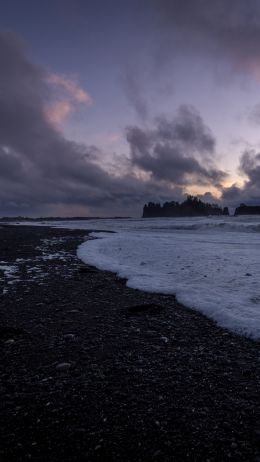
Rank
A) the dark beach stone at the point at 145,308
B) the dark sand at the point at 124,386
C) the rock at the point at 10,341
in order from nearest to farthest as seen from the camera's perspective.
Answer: the dark sand at the point at 124,386, the rock at the point at 10,341, the dark beach stone at the point at 145,308

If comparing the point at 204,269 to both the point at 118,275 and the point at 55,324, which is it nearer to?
the point at 118,275

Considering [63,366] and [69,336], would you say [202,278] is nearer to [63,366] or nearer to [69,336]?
[69,336]

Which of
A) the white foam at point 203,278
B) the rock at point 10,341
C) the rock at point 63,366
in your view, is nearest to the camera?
the rock at point 63,366

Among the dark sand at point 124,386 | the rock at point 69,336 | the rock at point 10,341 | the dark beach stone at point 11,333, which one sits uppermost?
the dark beach stone at point 11,333

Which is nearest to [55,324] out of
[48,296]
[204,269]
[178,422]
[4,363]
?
[4,363]

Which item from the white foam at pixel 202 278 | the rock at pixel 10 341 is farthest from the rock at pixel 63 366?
the white foam at pixel 202 278

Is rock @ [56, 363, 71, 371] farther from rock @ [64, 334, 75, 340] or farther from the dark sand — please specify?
rock @ [64, 334, 75, 340]

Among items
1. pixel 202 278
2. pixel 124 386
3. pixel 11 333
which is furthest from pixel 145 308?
pixel 202 278

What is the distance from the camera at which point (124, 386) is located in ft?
11.2

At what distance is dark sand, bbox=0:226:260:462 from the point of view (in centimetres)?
253

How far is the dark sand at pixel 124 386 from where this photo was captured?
8.29ft

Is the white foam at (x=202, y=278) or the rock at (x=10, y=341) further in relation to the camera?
the white foam at (x=202, y=278)

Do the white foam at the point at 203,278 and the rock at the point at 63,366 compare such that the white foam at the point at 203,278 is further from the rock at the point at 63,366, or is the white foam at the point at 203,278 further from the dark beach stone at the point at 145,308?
the rock at the point at 63,366

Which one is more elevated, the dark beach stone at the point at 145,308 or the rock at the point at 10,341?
the rock at the point at 10,341
